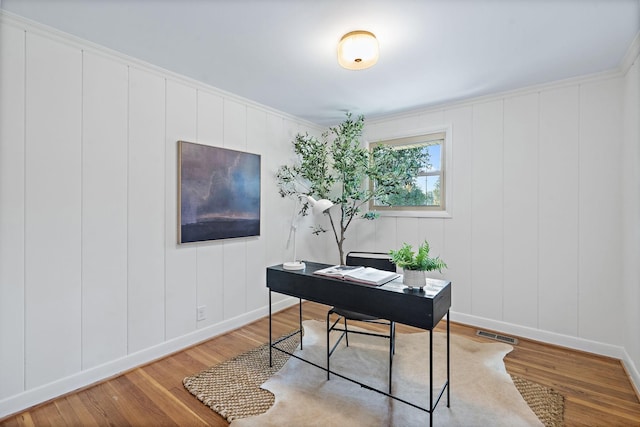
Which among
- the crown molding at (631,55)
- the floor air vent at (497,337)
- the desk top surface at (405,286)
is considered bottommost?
the floor air vent at (497,337)

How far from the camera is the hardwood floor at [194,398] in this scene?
1.86 m

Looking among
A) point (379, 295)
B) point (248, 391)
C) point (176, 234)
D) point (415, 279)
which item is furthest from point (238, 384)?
point (415, 279)

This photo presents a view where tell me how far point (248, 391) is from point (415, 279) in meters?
1.37

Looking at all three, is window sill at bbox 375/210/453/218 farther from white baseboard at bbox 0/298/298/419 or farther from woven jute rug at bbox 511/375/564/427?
white baseboard at bbox 0/298/298/419

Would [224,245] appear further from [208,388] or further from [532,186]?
[532,186]

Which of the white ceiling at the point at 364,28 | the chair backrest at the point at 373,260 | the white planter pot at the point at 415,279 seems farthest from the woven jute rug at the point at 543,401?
the white ceiling at the point at 364,28

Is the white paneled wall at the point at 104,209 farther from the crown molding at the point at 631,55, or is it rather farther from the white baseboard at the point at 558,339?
the crown molding at the point at 631,55

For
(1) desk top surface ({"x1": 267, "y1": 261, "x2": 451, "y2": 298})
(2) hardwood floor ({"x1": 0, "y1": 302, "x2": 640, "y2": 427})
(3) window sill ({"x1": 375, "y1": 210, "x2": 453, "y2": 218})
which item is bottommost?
(2) hardwood floor ({"x1": 0, "y1": 302, "x2": 640, "y2": 427})

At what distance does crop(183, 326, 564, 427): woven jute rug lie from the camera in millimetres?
1903

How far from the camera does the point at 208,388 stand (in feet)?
7.04

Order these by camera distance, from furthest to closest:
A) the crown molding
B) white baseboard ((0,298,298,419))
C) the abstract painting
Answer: the abstract painting
the crown molding
white baseboard ((0,298,298,419))

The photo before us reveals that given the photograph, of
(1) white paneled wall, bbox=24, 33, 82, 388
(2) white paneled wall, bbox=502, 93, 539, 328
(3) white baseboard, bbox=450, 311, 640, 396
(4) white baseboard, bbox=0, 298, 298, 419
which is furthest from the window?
(1) white paneled wall, bbox=24, 33, 82, 388

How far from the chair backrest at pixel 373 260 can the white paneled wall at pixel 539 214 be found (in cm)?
98

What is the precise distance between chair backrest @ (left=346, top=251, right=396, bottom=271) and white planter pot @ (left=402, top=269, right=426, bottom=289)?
95 centimetres
